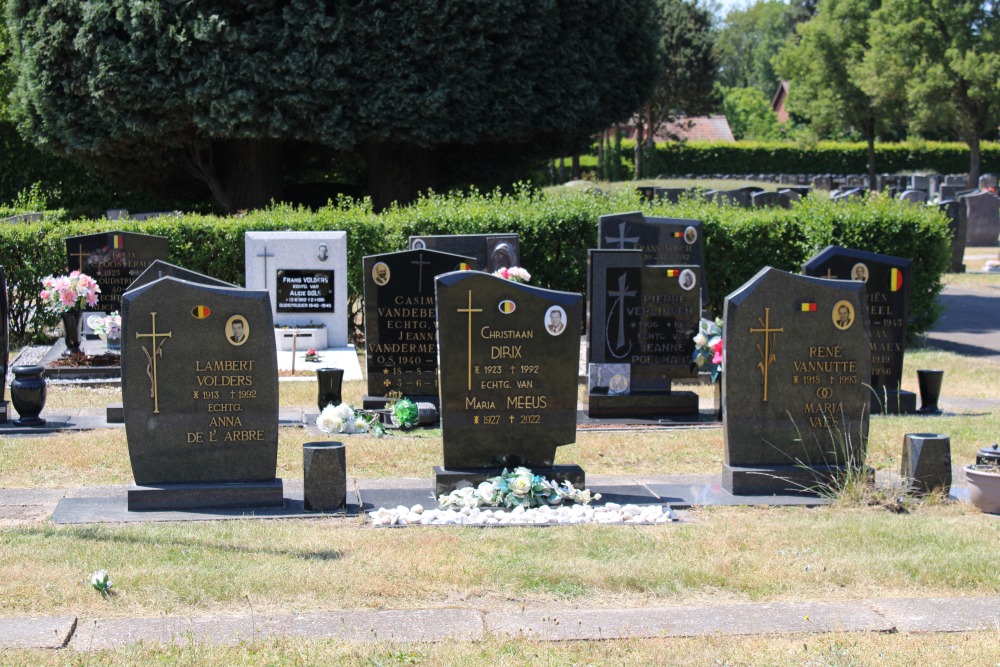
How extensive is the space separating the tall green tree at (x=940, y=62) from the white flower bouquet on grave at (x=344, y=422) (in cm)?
3750

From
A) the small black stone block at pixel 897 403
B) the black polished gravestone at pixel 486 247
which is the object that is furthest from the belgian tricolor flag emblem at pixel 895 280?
the black polished gravestone at pixel 486 247

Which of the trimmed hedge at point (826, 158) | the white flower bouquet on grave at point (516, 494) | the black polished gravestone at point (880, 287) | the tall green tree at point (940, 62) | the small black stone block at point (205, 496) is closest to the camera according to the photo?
the small black stone block at point (205, 496)

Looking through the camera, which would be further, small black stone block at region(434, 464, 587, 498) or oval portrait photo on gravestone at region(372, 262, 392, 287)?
oval portrait photo on gravestone at region(372, 262, 392, 287)

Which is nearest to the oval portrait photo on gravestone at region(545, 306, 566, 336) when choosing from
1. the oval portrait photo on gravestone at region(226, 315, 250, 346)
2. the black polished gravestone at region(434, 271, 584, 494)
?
the black polished gravestone at region(434, 271, 584, 494)

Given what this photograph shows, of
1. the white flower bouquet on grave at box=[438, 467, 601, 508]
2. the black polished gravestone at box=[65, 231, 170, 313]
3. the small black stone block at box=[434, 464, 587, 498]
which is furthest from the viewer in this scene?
the black polished gravestone at box=[65, 231, 170, 313]

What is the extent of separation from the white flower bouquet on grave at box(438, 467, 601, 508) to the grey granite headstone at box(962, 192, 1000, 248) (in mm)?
27364

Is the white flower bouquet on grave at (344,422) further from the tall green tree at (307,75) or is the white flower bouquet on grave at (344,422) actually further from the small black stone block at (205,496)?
the tall green tree at (307,75)

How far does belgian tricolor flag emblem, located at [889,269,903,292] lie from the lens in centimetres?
1219

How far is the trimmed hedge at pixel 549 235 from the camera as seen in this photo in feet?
55.1

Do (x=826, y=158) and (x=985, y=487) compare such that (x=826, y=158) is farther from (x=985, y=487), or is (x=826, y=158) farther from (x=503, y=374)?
(x=503, y=374)

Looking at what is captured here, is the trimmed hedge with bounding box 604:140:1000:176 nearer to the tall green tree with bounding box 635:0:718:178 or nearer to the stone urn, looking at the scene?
the tall green tree with bounding box 635:0:718:178

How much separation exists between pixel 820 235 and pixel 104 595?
13.5 meters

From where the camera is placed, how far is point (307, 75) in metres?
23.9

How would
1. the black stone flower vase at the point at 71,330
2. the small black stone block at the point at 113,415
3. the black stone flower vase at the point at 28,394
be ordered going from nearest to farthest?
the black stone flower vase at the point at 28,394, the small black stone block at the point at 113,415, the black stone flower vase at the point at 71,330
